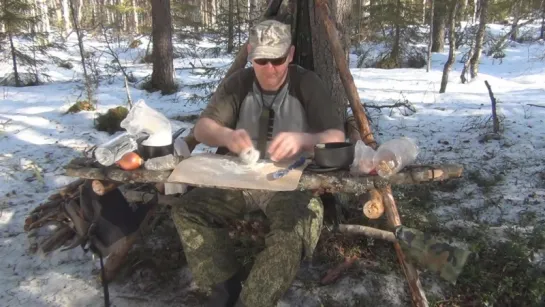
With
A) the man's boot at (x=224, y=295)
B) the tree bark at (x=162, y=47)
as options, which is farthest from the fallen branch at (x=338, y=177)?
the tree bark at (x=162, y=47)

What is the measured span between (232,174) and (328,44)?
5.58 feet

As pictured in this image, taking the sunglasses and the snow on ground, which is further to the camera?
the snow on ground

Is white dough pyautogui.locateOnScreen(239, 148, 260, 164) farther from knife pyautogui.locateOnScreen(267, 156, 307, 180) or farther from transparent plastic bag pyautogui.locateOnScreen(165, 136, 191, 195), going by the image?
transparent plastic bag pyautogui.locateOnScreen(165, 136, 191, 195)

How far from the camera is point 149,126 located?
7.74ft

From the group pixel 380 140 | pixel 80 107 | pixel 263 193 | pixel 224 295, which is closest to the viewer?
pixel 224 295

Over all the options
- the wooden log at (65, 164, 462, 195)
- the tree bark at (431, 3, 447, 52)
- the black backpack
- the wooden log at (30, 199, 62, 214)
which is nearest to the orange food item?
the wooden log at (65, 164, 462, 195)

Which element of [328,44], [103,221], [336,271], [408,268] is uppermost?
[328,44]

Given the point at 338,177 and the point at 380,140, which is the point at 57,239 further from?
the point at 380,140

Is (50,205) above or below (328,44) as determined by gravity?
below

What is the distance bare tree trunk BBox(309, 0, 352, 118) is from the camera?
343cm

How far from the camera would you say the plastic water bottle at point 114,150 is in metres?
2.35

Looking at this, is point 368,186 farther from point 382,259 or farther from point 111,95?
point 111,95

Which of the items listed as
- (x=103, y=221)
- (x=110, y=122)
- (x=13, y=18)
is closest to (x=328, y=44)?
(x=103, y=221)

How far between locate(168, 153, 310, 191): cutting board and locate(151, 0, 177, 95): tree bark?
6330 millimetres
